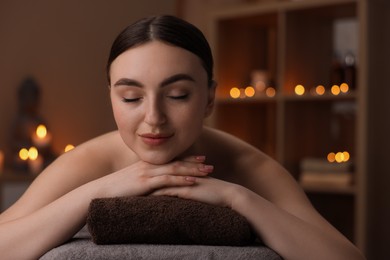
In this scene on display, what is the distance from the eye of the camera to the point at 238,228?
3.16 feet

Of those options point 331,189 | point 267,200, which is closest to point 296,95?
point 331,189

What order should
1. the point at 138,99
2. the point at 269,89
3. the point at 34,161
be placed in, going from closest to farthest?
the point at 138,99 → the point at 34,161 → the point at 269,89

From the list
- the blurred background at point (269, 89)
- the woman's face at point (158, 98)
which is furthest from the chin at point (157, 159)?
the blurred background at point (269, 89)

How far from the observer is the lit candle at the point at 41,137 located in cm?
383

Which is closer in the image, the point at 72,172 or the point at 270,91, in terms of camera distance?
the point at 72,172

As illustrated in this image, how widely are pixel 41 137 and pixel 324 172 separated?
1594 millimetres

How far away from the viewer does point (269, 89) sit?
3.79 metres

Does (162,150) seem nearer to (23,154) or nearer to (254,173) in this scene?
(254,173)

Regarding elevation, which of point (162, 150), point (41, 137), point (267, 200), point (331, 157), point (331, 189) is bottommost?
point (331, 189)

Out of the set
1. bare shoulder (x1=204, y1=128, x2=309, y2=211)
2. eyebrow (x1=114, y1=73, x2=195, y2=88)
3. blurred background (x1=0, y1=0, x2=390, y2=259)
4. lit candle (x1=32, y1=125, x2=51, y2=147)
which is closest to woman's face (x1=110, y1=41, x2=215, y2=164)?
eyebrow (x1=114, y1=73, x2=195, y2=88)

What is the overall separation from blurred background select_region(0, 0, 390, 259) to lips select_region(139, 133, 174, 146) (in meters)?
2.30

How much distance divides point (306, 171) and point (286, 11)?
84cm

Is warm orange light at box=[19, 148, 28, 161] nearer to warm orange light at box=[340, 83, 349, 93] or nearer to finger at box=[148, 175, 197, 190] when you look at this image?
warm orange light at box=[340, 83, 349, 93]

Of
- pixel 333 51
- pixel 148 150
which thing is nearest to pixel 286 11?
pixel 333 51
